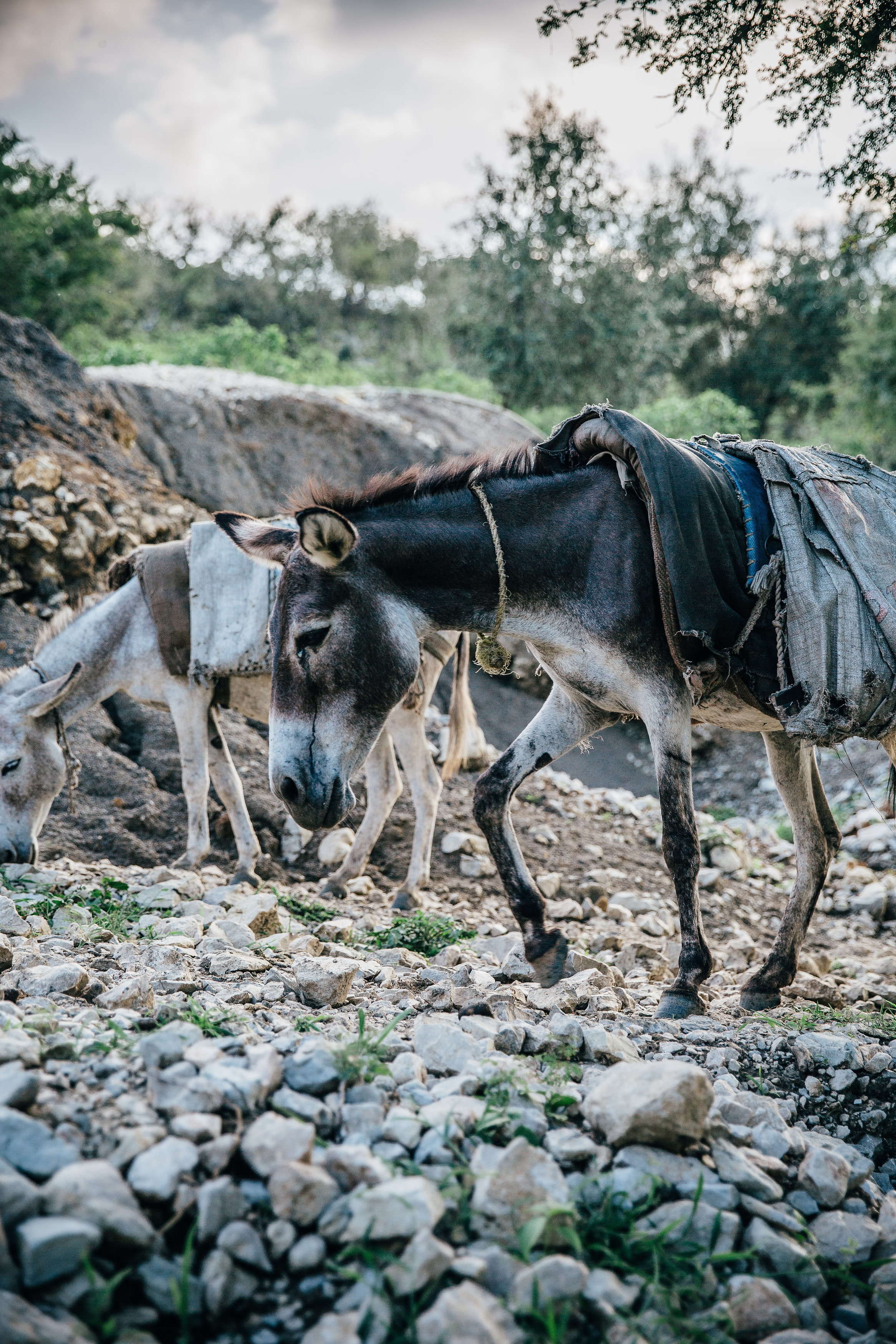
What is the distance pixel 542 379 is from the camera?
18547 millimetres

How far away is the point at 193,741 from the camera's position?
5750 millimetres

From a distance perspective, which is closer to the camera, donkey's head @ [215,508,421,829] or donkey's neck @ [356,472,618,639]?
donkey's head @ [215,508,421,829]

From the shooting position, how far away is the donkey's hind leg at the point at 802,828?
12.7ft

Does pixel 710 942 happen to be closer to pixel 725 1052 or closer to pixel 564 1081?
pixel 725 1052

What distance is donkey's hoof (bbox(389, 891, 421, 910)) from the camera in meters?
5.30

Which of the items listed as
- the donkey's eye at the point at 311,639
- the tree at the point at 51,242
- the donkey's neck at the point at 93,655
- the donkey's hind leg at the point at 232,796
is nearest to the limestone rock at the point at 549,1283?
the donkey's eye at the point at 311,639

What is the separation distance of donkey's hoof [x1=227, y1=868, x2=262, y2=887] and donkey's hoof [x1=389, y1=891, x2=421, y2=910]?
0.83 metres

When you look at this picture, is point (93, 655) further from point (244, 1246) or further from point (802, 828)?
point (244, 1246)

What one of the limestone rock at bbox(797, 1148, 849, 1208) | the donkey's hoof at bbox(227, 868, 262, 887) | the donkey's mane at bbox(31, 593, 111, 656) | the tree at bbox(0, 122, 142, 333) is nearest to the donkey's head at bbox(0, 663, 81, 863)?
the donkey's mane at bbox(31, 593, 111, 656)

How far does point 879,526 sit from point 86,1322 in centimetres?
350

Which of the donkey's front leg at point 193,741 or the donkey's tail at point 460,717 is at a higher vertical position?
the donkey's tail at point 460,717

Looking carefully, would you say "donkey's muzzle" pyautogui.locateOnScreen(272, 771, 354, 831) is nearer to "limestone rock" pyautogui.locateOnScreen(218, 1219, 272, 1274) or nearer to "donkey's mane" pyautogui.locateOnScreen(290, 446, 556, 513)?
"donkey's mane" pyautogui.locateOnScreen(290, 446, 556, 513)

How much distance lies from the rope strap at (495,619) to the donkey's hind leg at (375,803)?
7.43 ft

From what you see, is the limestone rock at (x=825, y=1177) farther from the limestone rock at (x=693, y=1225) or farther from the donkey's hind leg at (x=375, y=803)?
the donkey's hind leg at (x=375, y=803)
